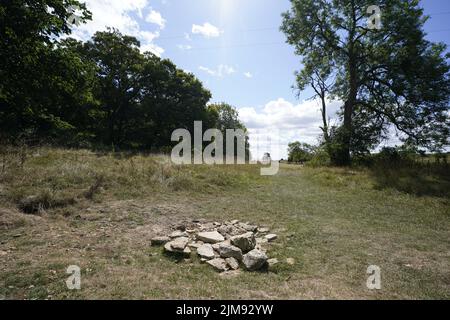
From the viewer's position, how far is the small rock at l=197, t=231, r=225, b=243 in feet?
13.8

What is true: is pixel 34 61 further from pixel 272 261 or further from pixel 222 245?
pixel 272 261

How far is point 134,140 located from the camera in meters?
26.6

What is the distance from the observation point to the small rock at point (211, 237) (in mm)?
4220

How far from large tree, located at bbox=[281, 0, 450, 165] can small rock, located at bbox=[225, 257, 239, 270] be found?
15.7 meters

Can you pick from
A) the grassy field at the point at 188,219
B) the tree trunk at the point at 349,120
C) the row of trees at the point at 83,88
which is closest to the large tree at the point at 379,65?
the tree trunk at the point at 349,120

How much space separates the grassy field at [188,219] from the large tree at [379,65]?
→ 8.11 meters

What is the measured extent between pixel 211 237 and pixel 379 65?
57.3 ft

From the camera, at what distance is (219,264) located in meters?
3.39

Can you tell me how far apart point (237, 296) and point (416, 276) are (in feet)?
8.07

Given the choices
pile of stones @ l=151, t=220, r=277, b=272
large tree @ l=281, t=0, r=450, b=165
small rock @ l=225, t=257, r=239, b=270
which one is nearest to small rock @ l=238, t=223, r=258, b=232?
pile of stones @ l=151, t=220, r=277, b=272

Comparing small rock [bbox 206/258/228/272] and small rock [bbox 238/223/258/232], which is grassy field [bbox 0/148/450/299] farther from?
small rock [bbox 238/223/258/232]

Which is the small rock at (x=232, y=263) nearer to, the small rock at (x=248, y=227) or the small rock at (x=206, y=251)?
the small rock at (x=206, y=251)
